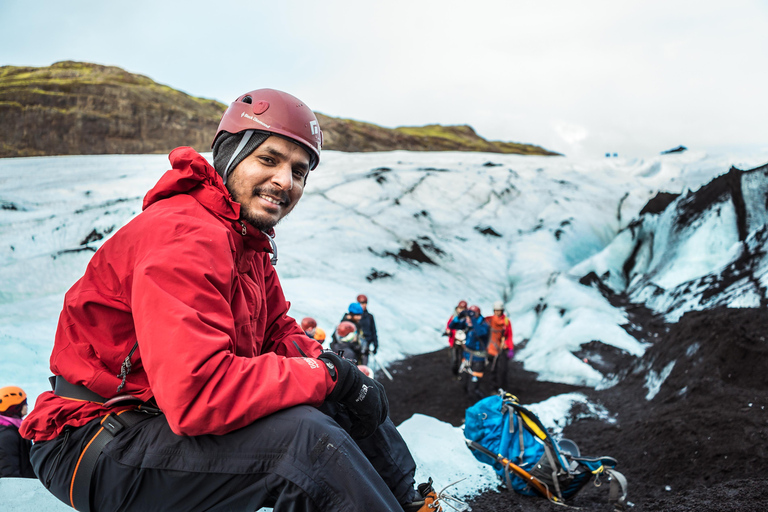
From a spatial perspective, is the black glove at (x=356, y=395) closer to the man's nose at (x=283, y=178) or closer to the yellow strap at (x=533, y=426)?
the man's nose at (x=283, y=178)

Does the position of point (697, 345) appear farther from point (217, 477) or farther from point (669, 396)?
point (217, 477)

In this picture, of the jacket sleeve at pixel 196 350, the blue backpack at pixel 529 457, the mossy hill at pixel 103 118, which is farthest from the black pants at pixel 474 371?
the mossy hill at pixel 103 118

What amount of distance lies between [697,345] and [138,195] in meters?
17.8

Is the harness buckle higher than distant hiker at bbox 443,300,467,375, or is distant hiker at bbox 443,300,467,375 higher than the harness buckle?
the harness buckle

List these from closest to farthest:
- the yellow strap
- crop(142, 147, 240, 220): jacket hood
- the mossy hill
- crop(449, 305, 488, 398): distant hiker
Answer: crop(142, 147, 240, 220): jacket hood → the yellow strap → crop(449, 305, 488, 398): distant hiker → the mossy hill

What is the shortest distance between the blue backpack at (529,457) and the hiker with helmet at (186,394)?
9.95 ft

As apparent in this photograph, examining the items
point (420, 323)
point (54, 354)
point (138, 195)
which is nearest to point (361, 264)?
point (420, 323)

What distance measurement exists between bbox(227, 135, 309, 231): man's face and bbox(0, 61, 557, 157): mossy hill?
39.6 meters

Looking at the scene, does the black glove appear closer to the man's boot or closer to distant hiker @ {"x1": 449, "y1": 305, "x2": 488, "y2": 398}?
the man's boot

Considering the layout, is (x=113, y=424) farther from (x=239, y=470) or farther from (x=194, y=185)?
(x=194, y=185)

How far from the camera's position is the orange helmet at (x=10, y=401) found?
419 cm

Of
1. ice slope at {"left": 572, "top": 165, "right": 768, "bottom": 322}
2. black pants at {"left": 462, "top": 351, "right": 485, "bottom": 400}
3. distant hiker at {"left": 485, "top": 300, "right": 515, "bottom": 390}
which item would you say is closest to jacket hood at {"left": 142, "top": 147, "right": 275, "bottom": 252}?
black pants at {"left": 462, "top": 351, "right": 485, "bottom": 400}

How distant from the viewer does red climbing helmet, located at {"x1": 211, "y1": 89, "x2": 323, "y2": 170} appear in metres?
2.01

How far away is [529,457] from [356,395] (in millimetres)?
3319
